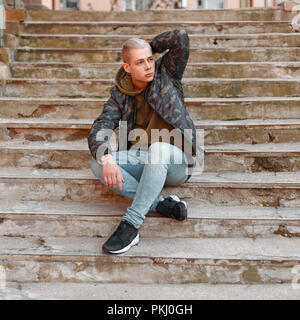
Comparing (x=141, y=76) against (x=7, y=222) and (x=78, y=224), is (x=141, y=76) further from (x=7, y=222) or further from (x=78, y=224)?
(x=7, y=222)

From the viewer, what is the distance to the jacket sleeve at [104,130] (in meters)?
1.88

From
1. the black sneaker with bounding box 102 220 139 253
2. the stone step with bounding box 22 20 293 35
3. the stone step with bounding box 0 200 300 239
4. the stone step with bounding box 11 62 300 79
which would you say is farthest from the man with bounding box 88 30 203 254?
the stone step with bounding box 22 20 293 35

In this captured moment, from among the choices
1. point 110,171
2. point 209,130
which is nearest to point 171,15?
point 209,130

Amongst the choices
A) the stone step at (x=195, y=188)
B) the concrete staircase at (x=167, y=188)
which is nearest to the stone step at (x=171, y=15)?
the concrete staircase at (x=167, y=188)

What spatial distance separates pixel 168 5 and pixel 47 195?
772 centimetres

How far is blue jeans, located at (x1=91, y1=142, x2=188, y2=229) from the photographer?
5.93 feet

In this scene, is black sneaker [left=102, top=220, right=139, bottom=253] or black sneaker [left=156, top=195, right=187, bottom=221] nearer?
black sneaker [left=102, top=220, right=139, bottom=253]

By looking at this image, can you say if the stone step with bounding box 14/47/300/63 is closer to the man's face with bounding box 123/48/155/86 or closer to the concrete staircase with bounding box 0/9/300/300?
the concrete staircase with bounding box 0/9/300/300

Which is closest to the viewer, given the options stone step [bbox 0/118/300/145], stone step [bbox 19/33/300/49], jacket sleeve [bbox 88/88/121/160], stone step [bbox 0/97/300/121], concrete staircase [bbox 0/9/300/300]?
concrete staircase [bbox 0/9/300/300]

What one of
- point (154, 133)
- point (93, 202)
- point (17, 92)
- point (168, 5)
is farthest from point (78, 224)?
point (168, 5)

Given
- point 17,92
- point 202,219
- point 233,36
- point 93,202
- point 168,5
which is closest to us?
point 202,219

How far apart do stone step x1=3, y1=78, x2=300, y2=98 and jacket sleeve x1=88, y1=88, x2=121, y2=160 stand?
878 millimetres

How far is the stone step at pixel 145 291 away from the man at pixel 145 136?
0.19 meters

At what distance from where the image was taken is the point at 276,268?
5.71 feet
